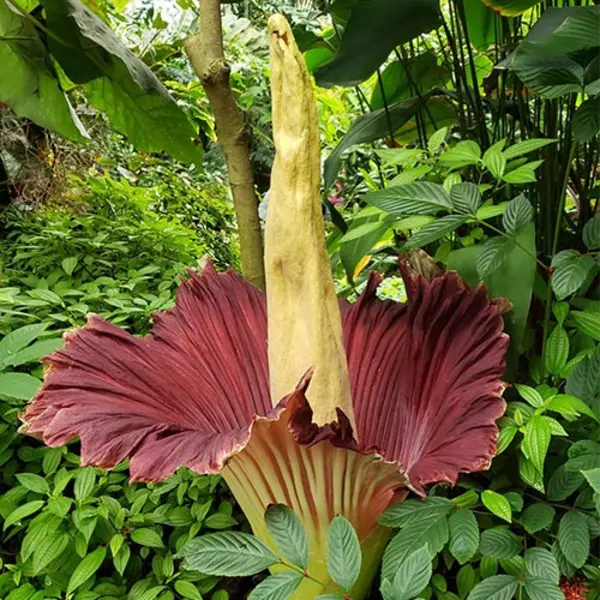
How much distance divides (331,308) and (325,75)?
36cm

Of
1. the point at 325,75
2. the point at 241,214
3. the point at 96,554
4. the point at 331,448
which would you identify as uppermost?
the point at 325,75

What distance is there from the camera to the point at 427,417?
63cm

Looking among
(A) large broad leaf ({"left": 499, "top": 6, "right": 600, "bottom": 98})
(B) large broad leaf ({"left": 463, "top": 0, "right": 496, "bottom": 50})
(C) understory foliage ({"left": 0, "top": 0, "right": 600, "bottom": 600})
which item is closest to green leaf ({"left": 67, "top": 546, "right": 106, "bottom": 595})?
(C) understory foliage ({"left": 0, "top": 0, "right": 600, "bottom": 600})

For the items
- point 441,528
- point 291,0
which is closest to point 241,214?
point 441,528

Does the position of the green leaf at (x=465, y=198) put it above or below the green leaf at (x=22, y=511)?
above

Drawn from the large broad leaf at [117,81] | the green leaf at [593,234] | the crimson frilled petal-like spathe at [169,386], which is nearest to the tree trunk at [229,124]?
the crimson frilled petal-like spathe at [169,386]

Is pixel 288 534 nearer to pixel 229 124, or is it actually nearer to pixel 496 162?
pixel 496 162

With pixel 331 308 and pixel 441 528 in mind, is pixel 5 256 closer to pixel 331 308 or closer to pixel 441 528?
pixel 331 308

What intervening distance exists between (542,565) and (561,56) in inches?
17.3

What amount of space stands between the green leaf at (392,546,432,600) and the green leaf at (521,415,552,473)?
0.40 feet

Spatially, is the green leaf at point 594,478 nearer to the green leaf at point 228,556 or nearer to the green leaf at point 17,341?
A: the green leaf at point 228,556

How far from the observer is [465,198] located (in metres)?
0.59

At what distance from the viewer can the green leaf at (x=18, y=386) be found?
0.64 meters

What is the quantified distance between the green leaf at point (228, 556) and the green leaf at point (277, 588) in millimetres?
13
